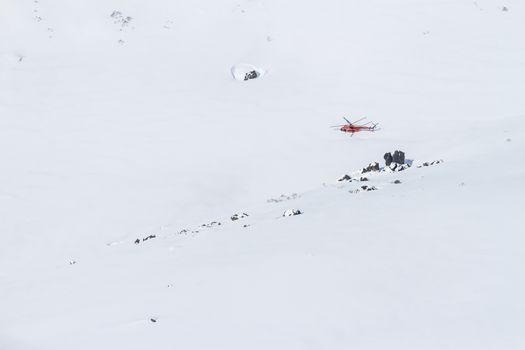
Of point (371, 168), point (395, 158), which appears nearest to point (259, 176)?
point (371, 168)

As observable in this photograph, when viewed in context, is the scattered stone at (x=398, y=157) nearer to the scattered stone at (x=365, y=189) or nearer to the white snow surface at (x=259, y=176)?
the white snow surface at (x=259, y=176)

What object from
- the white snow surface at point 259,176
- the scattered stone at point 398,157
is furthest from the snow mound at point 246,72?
the scattered stone at point 398,157

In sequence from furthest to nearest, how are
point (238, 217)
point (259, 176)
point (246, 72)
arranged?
point (246, 72) → point (259, 176) → point (238, 217)

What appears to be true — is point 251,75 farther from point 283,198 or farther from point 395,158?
point 283,198

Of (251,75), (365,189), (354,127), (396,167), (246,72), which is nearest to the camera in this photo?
(365,189)

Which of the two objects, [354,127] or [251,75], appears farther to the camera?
[251,75]

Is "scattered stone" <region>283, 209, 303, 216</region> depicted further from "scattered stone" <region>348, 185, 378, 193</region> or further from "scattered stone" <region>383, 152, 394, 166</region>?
"scattered stone" <region>383, 152, 394, 166</region>

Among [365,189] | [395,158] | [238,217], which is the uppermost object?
[395,158]
